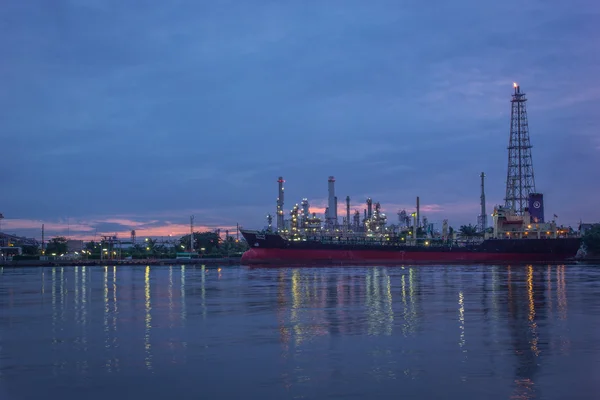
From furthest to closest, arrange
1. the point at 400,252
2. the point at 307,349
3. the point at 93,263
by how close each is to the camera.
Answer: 1. the point at 93,263
2. the point at 400,252
3. the point at 307,349

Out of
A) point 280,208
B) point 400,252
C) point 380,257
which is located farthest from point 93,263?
point 400,252

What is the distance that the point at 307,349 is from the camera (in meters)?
17.8

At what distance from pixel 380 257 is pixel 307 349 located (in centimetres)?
8224

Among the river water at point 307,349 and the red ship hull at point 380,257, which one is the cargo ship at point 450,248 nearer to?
the red ship hull at point 380,257

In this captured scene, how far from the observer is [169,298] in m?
35.9

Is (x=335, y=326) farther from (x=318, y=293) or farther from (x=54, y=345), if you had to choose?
(x=318, y=293)

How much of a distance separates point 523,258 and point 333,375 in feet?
285

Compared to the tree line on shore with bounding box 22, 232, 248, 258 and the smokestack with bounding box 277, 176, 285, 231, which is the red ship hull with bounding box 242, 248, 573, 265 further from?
the tree line on shore with bounding box 22, 232, 248, 258

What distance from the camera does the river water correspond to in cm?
1351

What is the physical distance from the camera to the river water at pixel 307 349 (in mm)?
13508

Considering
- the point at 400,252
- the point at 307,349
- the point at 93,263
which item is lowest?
the point at 93,263

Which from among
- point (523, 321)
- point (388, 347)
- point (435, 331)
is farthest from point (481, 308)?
point (388, 347)

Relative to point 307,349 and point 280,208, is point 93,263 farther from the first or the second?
point 307,349

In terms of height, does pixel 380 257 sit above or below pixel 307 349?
below
